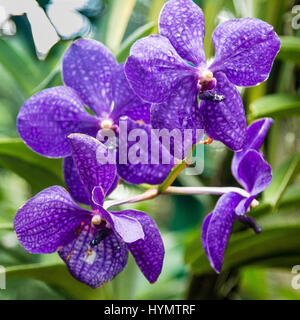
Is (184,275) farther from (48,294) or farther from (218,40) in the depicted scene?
Result: (218,40)

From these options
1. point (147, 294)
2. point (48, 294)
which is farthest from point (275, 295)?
point (48, 294)

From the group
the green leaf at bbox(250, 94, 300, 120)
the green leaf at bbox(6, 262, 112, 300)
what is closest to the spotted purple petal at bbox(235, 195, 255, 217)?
the green leaf at bbox(250, 94, 300, 120)

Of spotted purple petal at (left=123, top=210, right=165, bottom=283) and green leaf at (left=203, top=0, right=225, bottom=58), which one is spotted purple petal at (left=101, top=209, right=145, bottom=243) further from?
green leaf at (left=203, top=0, right=225, bottom=58)

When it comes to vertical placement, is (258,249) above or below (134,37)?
below

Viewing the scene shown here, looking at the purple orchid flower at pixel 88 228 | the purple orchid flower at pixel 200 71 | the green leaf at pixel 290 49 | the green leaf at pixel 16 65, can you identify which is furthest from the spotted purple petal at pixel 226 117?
the green leaf at pixel 16 65

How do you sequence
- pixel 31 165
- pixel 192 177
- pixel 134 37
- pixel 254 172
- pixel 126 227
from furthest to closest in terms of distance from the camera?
pixel 192 177 < pixel 31 165 < pixel 134 37 < pixel 254 172 < pixel 126 227

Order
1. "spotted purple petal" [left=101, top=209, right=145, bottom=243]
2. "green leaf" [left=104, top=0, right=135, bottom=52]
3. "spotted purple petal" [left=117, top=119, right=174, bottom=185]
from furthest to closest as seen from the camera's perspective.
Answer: "green leaf" [left=104, top=0, right=135, bottom=52] < "spotted purple petal" [left=117, top=119, right=174, bottom=185] < "spotted purple petal" [left=101, top=209, right=145, bottom=243]

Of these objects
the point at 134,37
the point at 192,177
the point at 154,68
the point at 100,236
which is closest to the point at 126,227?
the point at 100,236

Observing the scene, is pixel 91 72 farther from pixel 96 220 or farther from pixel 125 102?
pixel 96 220
